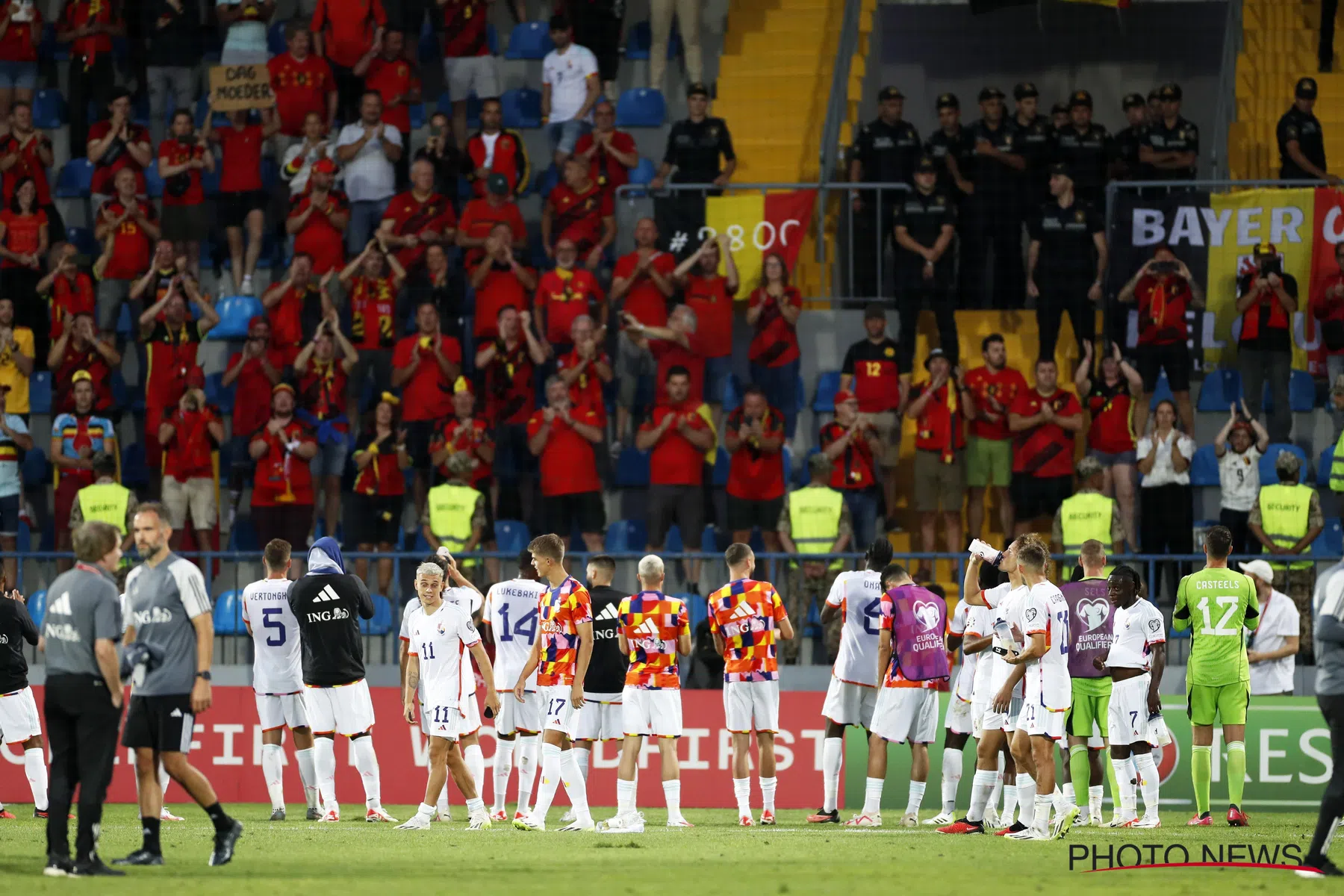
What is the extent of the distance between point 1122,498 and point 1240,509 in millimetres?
1323

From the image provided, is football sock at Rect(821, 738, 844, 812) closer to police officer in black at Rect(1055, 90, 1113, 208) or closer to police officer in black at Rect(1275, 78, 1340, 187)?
police officer in black at Rect(1055, 90, 1113, 208)

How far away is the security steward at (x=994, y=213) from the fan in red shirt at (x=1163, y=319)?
5.50 feet

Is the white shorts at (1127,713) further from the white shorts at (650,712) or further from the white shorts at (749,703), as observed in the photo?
the white shorts at (650,712)

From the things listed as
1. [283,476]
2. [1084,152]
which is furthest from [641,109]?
[283,476]

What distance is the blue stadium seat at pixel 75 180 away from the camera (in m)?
25.1

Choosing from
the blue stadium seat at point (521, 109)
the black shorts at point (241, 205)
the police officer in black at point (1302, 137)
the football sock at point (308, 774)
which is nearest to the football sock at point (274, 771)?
the football sock at point (308, 774)

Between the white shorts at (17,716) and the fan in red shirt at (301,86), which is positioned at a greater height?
the fan in red shirt at (301,86)

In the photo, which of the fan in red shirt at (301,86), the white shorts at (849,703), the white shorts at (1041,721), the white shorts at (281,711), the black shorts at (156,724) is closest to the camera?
the black shorts at (156,724)

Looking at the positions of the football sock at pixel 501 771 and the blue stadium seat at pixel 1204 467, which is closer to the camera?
the football sock at pixel 501 771

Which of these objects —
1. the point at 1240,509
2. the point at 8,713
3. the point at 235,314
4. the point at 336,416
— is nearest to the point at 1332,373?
the point at 1240,509

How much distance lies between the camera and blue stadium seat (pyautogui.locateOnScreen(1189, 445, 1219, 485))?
21.5m

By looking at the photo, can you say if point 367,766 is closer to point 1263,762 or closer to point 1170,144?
point 1263,762

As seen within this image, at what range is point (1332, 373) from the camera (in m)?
21.9

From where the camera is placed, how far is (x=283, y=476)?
21328mm
